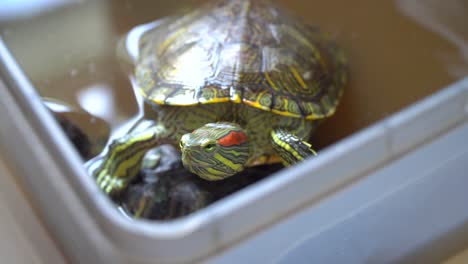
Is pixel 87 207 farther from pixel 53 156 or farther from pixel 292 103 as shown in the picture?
pixel 292 103

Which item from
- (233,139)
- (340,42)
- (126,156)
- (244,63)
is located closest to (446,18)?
(340,42)

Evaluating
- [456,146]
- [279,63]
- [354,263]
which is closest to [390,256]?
[354,263]

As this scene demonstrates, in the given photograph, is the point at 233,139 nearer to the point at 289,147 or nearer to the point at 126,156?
the point at 289,147

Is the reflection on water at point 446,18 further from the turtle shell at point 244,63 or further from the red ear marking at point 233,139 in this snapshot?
the red ear marking at point 233,139

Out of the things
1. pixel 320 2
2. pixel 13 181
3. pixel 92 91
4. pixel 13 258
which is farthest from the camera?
pixel 320 2

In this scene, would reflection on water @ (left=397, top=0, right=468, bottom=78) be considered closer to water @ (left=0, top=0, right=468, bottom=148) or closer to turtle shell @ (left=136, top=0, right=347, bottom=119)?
water @ (left=0, top=0, right=468, bottom=148)

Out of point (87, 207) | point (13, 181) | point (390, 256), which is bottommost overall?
point (390, 256)
